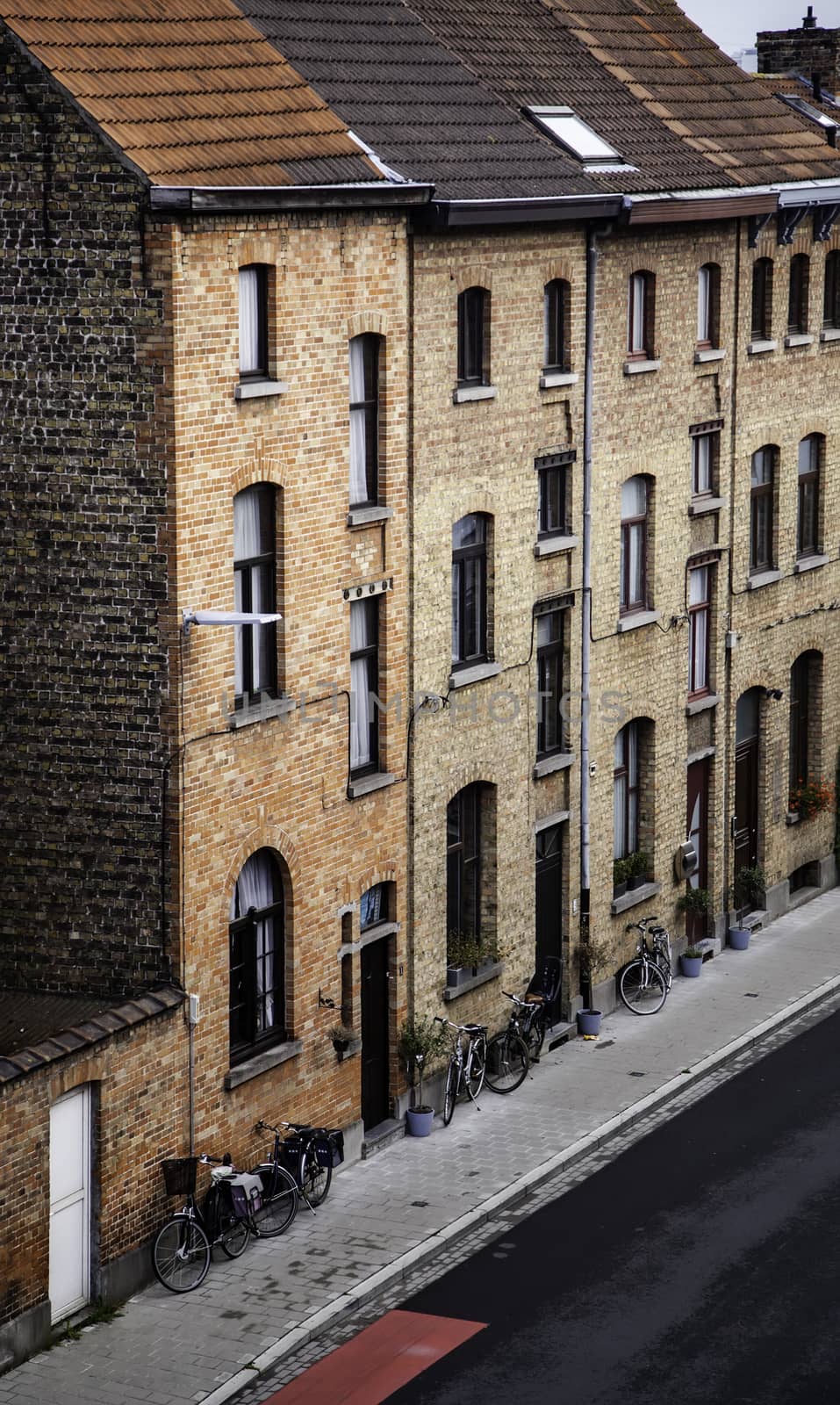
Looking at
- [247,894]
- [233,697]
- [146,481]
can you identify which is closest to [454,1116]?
[247,894]

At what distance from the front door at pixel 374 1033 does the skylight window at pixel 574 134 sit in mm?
10532

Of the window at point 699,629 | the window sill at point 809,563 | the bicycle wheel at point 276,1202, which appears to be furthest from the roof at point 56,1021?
the window sill at point 809,563

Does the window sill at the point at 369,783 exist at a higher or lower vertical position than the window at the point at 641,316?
lower

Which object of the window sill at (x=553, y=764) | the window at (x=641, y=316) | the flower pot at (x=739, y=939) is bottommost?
the flower pot at (x=739, y=939)

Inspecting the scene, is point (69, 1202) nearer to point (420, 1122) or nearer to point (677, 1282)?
point (677, 1282)

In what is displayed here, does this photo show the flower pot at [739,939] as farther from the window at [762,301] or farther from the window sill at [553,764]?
the window at [762,301]

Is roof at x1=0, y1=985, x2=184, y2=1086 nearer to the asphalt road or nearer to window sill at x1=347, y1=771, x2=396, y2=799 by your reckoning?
window sill at x1=347, y1=771, x2=396, y2=799

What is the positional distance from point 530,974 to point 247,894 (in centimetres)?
698

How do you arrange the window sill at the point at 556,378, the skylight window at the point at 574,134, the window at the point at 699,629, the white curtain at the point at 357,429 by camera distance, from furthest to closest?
the window at the point at 699,629 < the skylight window at the point at 574,134 < the window sill at the point at 556,378 < the white curtain at the point at 357,429

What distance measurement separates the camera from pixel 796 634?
38656 mm

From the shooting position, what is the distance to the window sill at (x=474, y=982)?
95.3ft

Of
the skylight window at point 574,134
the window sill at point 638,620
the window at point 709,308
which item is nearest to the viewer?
the skylight window at point 574,134

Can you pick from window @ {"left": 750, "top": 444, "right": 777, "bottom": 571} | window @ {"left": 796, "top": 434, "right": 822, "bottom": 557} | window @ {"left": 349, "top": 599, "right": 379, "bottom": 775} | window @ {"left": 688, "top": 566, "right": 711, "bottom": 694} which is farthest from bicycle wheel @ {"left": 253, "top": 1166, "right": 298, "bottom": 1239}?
window @ {"left": 796, "top": 434, "right": 822, "bottom": 557}

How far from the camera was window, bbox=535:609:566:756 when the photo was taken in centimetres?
3098
